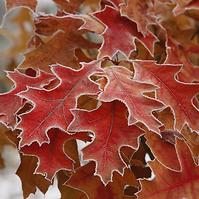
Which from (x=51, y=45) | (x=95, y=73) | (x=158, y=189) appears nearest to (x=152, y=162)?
(x=158, y=189)

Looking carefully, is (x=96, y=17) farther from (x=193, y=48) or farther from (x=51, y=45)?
(x=193, y=48)

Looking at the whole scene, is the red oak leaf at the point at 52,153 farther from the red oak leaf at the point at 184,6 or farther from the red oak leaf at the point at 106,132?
the red oak leaf at the point at 184,6

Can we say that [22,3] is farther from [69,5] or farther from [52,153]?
[52,153]

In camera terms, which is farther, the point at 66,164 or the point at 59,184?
the point at 59,184

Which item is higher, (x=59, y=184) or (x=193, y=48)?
(x=193, y=48)

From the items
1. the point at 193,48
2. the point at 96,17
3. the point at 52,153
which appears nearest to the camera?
the point at 52,153

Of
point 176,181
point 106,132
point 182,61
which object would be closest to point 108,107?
point 106,132

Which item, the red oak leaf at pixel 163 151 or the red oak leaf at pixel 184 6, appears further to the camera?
the red oak leaf at pixel 184 6

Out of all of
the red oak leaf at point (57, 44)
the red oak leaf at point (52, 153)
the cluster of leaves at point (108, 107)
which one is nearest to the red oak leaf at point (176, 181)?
the cluster of leaves at point (108, 107)
